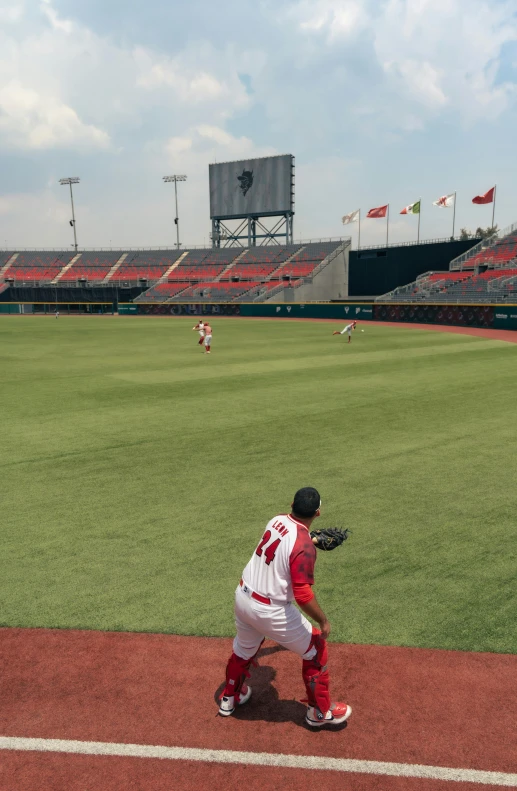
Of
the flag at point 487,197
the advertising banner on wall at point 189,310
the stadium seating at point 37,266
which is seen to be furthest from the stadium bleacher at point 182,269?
the flag at point 487,197

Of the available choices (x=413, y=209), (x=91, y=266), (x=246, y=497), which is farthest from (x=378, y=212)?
(x=246, y=497)

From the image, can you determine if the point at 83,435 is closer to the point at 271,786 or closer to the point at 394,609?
the point at 394,609

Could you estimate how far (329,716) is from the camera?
3953 mm

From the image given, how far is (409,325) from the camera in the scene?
4294 cm

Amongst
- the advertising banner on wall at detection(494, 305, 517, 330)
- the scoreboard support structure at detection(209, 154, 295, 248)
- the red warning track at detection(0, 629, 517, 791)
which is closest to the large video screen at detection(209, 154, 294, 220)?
the scoreboard support structure at detection(209, 154, 295, 248)

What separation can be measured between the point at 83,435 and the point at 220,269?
75.2 meters

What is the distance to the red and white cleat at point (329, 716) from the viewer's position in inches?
155

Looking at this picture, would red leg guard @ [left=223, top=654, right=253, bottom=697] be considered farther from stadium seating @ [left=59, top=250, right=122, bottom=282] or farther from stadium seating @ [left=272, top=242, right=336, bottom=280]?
Result: stadium seating @ [left=59, top=250, right=122, bottom=282]

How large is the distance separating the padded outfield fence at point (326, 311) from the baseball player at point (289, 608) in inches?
1459

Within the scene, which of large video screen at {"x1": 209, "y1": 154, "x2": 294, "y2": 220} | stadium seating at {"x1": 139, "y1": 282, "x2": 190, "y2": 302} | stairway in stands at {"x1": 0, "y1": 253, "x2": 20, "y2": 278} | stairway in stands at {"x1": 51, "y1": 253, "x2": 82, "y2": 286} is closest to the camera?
stadium seating at {"x1": 139, "y1": 282, "x2": 190, "y2": 302}

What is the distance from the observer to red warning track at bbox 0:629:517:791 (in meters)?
3.58

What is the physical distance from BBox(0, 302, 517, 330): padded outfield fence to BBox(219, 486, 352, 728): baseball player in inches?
1459

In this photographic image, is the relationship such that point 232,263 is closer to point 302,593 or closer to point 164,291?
point 164,291

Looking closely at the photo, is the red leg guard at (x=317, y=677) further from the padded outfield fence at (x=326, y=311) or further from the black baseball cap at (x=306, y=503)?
the padded outfield fence at (x=326, y=311)
